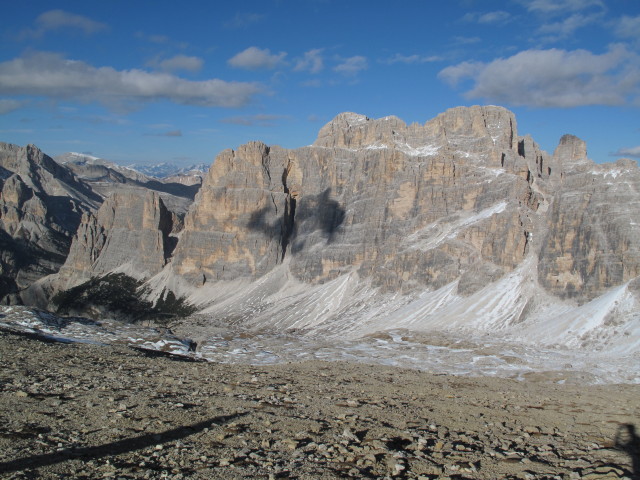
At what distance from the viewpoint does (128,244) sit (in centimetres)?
19062

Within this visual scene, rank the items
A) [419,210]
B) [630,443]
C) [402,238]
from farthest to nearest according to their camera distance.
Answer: [419,210] < [402,238] < [630,443]

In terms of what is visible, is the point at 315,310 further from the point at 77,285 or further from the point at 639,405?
Result: the point at 77,285

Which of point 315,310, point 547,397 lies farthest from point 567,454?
point 315,310

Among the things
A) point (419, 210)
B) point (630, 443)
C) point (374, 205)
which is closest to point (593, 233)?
point (419, 210)

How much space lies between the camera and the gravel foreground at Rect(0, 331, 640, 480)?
12.7m

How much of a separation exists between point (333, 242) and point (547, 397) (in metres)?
115

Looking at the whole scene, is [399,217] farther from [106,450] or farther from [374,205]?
[106,450]

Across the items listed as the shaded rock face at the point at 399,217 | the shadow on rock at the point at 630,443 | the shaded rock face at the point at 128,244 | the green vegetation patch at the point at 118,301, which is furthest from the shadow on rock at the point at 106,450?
the shaded rock face at the point at 128,244

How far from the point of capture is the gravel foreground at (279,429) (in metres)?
12.7

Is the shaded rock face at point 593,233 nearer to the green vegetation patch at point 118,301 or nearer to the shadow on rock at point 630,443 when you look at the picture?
the shadow on rock at point 630,443

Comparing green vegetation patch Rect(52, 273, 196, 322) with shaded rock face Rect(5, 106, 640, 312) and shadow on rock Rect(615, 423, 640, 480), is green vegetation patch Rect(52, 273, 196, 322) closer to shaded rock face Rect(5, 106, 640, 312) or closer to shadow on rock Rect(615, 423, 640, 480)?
shaded rock face Rect(5, 106, 640, 312)

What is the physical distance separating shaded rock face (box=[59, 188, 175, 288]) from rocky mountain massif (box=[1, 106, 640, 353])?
1.70 feet

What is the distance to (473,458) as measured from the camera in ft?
46.9

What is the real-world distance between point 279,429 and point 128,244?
187m
